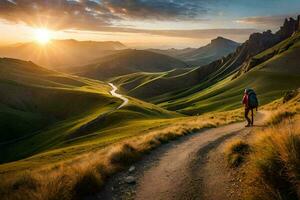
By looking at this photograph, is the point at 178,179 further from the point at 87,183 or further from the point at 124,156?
the point at 124,156

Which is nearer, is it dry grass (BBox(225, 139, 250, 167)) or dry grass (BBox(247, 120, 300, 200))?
dry grass (BBox(247, 120, 300, 200))

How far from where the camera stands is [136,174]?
14070mm

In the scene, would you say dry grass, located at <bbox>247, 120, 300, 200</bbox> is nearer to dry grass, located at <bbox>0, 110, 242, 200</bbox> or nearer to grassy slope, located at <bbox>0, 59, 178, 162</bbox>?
dry grass, located at <bbox>0, 110, 242, 200</bbox>

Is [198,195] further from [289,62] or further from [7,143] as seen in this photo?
[289,62]

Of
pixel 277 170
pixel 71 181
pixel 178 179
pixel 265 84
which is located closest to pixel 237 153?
pixel 178 179

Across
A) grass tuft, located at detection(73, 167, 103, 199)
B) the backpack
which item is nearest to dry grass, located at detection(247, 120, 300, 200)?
grass tuft, located at detection(73, 167, 103, 199)

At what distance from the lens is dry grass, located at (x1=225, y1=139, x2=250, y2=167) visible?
1275cm

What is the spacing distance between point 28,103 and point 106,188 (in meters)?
144

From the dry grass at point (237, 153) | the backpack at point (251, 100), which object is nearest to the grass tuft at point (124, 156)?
the dry grass at point (237, 153)

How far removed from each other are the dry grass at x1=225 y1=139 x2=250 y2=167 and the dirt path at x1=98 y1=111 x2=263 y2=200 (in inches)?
14.2

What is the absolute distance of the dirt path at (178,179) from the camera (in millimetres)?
10969

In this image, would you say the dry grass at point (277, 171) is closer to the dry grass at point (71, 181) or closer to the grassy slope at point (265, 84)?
the dry grass at point (71, 181)

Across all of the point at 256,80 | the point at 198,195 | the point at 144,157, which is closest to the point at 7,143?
the point at 256,80

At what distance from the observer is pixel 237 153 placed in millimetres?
13695
